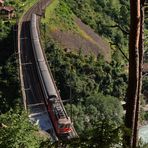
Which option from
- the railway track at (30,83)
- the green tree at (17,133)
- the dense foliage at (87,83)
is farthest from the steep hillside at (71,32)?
the green tree at (17,133)

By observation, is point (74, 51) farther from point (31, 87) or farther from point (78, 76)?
point (31, 87)

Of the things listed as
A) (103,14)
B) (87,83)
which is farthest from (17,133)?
(103,14)

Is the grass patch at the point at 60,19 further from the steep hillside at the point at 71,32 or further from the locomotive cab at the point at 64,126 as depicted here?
the locomotive cab at the point at 64,126

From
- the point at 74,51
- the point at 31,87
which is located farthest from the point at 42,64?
the point at 74,51

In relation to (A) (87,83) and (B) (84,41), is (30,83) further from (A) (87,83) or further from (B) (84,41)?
(B) (84,41)

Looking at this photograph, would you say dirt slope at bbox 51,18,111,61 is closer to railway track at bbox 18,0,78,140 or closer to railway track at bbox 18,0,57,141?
railway track at bbox 18,0,78,140
